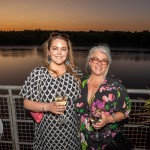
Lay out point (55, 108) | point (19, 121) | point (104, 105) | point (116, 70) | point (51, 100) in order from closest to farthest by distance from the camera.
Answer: point (55, 108) → point (51, 100) → point (104, 105) → point (19, 121) → point (116, 70)

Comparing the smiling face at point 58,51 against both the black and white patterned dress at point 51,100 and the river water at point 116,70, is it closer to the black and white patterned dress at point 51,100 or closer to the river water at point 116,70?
the black and white patterned dress at point 51,100

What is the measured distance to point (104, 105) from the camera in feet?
9.49

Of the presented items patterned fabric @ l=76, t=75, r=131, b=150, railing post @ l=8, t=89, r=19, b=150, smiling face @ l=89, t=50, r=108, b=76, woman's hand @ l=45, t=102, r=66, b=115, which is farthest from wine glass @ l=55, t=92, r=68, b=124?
railing post @ l=8, t=89, r=19, b=150

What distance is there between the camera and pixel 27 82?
2828 mm

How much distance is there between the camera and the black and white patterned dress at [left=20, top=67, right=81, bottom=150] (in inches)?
110

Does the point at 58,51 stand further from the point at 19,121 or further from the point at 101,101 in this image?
the point at 19,121

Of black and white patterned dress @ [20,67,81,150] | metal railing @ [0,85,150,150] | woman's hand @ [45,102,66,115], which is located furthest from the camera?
metal railing @ [0,85,150,150]

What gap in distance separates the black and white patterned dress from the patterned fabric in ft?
→ 0.35

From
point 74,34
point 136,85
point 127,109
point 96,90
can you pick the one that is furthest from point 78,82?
point 74,34

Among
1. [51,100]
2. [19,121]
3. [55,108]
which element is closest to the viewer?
[55,108]

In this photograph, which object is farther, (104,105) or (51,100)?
(104,105)

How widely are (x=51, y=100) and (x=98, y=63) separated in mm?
711

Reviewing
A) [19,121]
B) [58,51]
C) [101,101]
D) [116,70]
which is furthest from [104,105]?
[116,70]

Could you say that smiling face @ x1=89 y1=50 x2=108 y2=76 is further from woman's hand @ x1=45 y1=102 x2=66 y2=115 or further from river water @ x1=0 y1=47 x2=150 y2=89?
river water @ x1=0 y1=47 x2=150 y2=89
